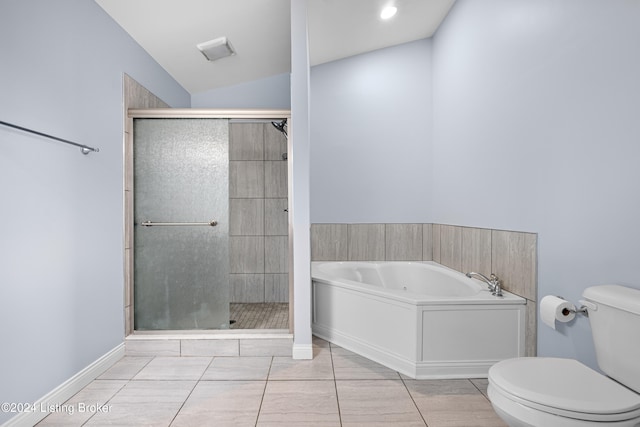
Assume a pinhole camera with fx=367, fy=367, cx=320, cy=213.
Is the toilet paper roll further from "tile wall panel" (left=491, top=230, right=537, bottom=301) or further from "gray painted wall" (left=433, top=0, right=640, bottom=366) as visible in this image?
"tile wall panel" (left=491, top=230, right=537, bottom=301)

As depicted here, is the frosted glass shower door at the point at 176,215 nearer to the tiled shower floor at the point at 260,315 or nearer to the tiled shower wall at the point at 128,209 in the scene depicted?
the tiled shower wall at the point at 128,209

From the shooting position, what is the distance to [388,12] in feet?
9.76

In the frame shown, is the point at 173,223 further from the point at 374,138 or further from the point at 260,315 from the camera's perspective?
the point at 374,138

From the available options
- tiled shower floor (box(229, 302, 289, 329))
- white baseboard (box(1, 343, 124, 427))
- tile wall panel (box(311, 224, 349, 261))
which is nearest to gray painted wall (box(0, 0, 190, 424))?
white baseboard (box(1, 343, 124, 427))

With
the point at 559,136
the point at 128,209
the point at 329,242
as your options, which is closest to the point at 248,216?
the point at 329,242

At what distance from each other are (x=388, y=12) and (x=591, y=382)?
9.25 ft

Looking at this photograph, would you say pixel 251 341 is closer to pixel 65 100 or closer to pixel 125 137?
pixel 125 137

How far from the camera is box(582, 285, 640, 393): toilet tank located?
4.11 ft

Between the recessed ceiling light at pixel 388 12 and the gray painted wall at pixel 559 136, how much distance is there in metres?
0.53

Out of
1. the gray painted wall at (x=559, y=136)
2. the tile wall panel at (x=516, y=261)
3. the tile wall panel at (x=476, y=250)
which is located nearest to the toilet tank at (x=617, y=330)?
the gray painted wall at (x=559, y=136)

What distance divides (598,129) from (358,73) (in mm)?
2442

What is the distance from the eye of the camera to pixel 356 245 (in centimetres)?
365

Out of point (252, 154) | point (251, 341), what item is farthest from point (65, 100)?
point (252, 154)

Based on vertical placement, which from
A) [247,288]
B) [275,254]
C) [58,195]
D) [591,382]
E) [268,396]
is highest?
[58,195]
